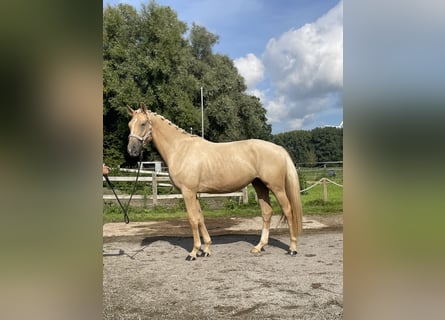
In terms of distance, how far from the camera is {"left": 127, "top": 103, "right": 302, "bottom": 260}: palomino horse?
491 centimetres

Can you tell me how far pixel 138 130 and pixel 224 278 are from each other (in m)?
2.56

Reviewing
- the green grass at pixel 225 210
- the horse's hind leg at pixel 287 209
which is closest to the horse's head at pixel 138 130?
the horse's hind leg at pixel 287 209

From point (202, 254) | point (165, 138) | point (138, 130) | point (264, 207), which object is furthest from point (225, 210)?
point (138, 130)

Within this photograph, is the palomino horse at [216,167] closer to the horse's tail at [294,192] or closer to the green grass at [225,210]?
the horse's tail at [294,192]

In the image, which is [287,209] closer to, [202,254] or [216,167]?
[216,167]

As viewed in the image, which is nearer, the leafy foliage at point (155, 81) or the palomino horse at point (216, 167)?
the palomino horse at point (216, 167)

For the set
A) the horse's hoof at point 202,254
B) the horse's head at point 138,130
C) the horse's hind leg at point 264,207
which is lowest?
the horse's hoof at point 202,254

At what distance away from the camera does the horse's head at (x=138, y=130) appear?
189 inches

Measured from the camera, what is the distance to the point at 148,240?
20.0 ft

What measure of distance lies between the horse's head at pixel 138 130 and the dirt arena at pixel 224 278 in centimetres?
166

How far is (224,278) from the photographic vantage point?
12.2 ft

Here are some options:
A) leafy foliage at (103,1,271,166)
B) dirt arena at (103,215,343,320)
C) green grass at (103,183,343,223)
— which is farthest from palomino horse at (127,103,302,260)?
leafy foliage at (103,1,271,166)
